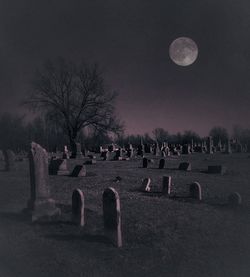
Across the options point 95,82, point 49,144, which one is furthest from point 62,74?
point 49,144

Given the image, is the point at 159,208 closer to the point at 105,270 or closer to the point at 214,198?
the point at 214,198

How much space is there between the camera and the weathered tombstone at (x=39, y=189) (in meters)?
8.79

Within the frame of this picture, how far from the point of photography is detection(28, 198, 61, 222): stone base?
8.58m

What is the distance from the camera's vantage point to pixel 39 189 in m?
9.22

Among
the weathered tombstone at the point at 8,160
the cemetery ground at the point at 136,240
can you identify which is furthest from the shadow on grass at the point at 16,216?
the weathered tombstone at the point at 8,160

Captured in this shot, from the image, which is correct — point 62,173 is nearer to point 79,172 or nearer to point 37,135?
point 79,172

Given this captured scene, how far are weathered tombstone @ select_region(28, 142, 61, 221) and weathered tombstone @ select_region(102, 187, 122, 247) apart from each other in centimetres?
181

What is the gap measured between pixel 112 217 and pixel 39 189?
99.9 inches

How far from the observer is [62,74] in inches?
1141

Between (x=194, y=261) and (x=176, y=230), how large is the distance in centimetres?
155

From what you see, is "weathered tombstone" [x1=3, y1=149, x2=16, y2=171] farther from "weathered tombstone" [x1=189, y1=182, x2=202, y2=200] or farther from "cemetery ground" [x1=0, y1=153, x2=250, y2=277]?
"weathered tombstone" [x1=189, y1=182, x2=202, y2=200]

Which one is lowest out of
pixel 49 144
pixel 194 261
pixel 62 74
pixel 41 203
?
pixel 194 261

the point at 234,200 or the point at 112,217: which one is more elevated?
the point at 112,217

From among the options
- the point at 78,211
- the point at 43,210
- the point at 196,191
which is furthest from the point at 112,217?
the point at 196,191
